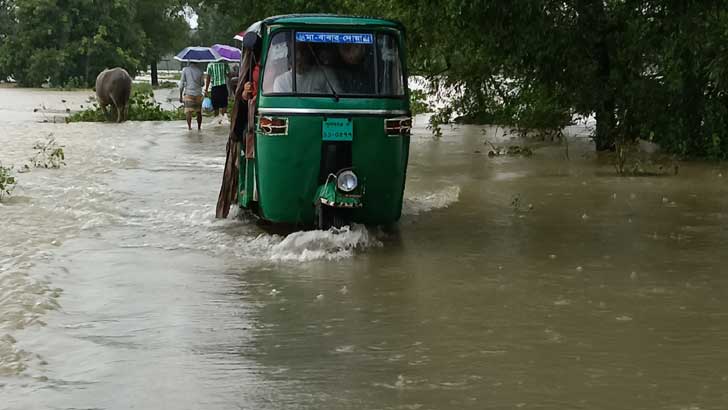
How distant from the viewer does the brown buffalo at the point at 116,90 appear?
89.9ft

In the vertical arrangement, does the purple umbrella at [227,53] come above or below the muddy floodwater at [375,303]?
above

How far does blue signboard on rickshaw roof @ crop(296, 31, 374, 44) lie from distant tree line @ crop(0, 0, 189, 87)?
152 feet

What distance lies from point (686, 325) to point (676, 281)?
1.40 m

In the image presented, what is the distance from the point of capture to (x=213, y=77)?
26.4m

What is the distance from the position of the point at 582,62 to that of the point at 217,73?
11314mm

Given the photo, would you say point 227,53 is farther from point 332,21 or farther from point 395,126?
point 395,126

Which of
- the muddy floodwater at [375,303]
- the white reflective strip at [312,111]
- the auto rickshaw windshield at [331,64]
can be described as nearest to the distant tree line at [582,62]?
the muddy floodwater at [375,303]

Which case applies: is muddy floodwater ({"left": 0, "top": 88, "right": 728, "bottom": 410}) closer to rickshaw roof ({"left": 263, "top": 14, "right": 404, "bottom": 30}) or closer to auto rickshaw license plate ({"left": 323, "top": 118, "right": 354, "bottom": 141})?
auto rickshaw license plate ({"left": 323, "top": 118, "right": 354, "bottom": 141})

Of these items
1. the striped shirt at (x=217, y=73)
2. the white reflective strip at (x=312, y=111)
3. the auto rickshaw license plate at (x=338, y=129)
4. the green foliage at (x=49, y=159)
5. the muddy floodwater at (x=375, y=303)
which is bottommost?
the muddy floodwater at (x=375, y=303)

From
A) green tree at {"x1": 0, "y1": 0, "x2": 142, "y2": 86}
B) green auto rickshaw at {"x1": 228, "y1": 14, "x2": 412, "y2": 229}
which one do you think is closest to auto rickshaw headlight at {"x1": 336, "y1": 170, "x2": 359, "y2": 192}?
green auto rickshaw at {"x1": 228, "y1": 14, "x2": 412, "y2": 229}

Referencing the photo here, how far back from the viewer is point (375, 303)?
7.62 m

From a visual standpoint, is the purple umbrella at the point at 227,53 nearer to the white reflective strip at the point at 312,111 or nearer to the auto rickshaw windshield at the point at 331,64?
the auto rickshaw windshield at the point at 331,64

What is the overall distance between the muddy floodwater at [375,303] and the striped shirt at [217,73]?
11.9m

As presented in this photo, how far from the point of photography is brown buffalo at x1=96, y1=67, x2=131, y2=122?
27.4m
